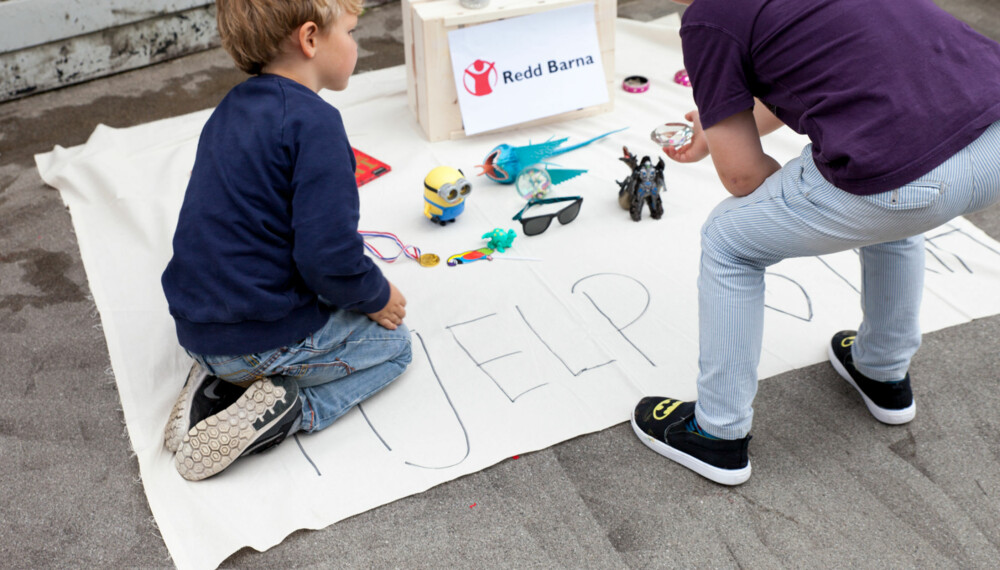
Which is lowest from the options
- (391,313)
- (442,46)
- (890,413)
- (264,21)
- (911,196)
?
(890,413)

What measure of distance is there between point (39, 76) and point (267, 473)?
6.85ft

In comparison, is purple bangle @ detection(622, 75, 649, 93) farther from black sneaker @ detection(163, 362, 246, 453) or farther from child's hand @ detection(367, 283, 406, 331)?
black sneaker @ detection(163, 362, 246, 453)

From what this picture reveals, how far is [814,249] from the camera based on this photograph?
3.82 ft

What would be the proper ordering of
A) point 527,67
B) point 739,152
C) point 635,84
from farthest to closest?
point 635,84, point 527,67, point 739,152

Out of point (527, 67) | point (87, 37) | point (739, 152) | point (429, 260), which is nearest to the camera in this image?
point (739, 152)

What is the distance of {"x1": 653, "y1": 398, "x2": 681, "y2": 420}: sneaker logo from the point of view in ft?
4.65

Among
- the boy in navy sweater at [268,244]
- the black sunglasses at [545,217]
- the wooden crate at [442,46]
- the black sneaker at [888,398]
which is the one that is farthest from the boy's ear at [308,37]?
the black sneaker at [888,398]

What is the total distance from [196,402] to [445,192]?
2.55 ft

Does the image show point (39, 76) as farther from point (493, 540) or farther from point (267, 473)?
point (493, 540)

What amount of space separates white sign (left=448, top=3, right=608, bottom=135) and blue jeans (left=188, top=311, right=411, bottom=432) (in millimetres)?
1009

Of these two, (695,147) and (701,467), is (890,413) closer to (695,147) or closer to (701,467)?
(701,467)

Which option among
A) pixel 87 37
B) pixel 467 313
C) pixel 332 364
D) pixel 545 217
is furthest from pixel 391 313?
pixel 87 37

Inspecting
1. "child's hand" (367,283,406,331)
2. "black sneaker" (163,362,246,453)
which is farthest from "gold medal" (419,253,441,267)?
"black sneaker" (163,362,246,453)

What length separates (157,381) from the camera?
1.59 metres
